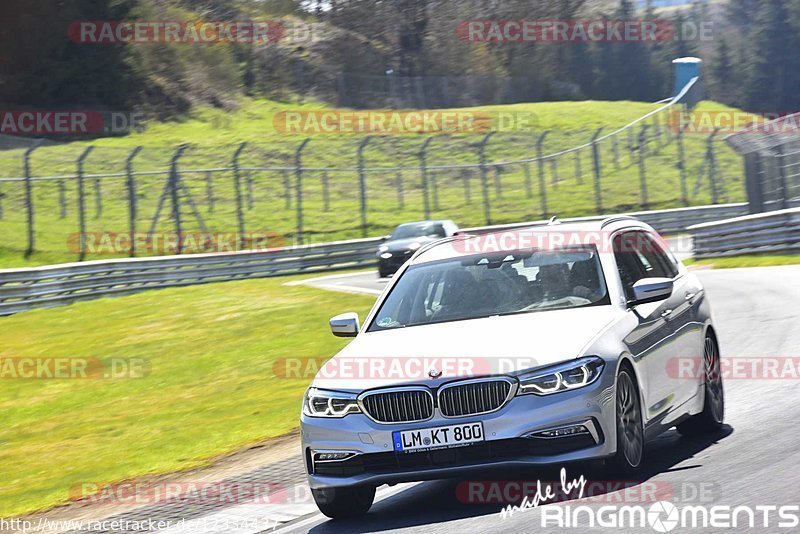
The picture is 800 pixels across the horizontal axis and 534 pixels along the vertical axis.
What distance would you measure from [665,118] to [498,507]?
7066 centimetres

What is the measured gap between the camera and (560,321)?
758 centimetres

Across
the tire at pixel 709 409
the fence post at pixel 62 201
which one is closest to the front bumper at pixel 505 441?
the tire at pixel 709 409

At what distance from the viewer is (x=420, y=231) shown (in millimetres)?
31719

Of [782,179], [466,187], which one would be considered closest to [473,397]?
[782,179]

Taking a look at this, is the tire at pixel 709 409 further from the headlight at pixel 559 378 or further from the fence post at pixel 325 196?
the fence post at pixel 325 196

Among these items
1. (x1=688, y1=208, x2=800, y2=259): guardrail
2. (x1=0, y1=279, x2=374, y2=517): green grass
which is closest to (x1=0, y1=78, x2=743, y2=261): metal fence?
(x1=0, y1=279, x2=374, y2=517): green grass

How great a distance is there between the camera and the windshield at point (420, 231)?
31.6 metres

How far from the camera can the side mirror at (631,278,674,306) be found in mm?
7930

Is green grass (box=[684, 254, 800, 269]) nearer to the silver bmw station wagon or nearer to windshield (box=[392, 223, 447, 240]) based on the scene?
windshield (box=[392, 223, 447, 240])

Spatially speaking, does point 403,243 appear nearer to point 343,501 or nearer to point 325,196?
point 325,196

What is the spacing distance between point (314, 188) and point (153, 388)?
31.1 m

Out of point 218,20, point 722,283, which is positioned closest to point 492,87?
point 218,20

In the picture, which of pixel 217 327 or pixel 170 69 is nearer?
pixel 217 327

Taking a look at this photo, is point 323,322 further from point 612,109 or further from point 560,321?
point 612,109
